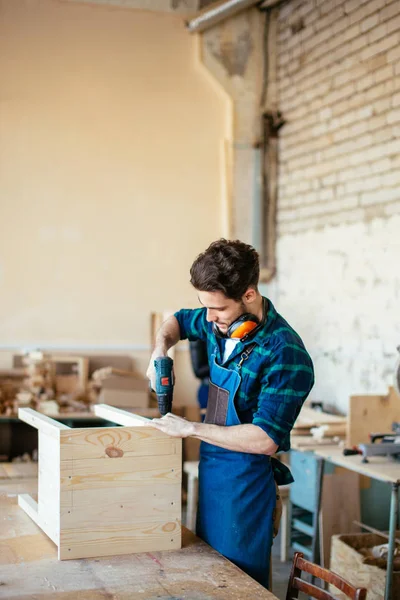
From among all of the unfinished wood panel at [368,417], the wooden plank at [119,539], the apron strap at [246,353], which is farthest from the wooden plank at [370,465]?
the wooden plank at [119,539]

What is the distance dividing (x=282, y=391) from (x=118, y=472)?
62 cm

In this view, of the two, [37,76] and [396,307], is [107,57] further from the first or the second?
[396,307]

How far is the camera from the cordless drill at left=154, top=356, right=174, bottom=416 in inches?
115

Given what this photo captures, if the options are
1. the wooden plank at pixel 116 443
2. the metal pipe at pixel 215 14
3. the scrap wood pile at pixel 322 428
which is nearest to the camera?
the wooden plank at pixel 116 443

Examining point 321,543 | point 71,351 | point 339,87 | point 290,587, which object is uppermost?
point 339,87

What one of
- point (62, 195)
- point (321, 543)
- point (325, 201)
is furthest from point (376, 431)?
point (62, 195)

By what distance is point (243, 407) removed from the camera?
2828 millimetres

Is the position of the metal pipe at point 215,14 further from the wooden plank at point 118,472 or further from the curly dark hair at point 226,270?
the wooden plank at point 118,472

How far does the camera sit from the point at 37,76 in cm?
698

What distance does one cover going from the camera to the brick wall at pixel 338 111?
19.2 feet

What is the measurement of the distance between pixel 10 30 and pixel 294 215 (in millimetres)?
3051

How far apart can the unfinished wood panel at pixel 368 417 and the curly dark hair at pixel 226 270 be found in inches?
101

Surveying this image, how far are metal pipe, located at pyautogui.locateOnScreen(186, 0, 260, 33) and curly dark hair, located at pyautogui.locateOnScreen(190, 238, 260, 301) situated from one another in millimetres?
4864

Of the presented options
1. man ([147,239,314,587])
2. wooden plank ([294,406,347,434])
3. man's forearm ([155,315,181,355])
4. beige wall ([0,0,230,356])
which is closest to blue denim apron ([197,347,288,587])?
man ([147,239,314,587])
